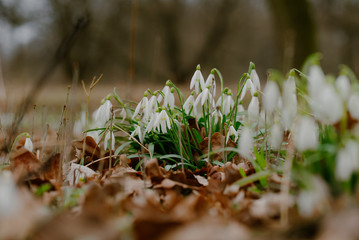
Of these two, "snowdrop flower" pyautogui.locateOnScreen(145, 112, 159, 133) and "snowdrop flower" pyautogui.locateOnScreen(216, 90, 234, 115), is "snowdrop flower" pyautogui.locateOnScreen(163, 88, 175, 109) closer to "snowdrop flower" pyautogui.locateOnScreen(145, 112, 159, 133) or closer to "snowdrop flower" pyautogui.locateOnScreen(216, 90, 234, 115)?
"snowdrop flower" pyautogui.locateOnScreen(145, 112, 159, 133)

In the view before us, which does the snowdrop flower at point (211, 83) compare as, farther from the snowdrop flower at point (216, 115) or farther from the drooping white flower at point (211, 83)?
the snowdrop flower at point (216, 115)

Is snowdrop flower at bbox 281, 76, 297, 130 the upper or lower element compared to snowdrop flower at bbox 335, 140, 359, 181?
upper

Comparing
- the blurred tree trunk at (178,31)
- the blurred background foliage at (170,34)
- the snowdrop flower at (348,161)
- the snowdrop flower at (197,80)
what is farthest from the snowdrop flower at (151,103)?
the blurred tree trunk at (178,31)

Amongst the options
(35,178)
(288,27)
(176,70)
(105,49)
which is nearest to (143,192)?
(35,178)

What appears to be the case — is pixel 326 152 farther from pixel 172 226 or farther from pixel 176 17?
pixel 176 17

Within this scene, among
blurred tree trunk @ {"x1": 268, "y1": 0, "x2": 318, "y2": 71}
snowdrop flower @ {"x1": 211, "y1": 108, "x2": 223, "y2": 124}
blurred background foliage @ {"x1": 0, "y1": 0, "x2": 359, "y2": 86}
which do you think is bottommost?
snowdrop flower @ {"x1": 211, "y1": 108, "x2": 223, "y2": 124}

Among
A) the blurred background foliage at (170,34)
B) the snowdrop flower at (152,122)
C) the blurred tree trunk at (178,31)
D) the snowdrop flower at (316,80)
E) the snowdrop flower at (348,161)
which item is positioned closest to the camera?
the snowdrop flower at (348,161)

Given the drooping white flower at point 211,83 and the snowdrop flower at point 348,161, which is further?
the drooping white flower at point 211,83

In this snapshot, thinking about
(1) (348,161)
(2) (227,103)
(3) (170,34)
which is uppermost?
(3) (170,34)

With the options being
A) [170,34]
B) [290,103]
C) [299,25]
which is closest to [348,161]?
[290,103]

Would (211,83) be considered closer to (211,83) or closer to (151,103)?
(211,83)

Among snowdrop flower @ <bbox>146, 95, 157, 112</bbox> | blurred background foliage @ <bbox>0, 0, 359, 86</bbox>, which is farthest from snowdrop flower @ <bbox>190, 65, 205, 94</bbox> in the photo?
blurred background foliage @ <bbox>0, 0, 359, 86</bbox>
